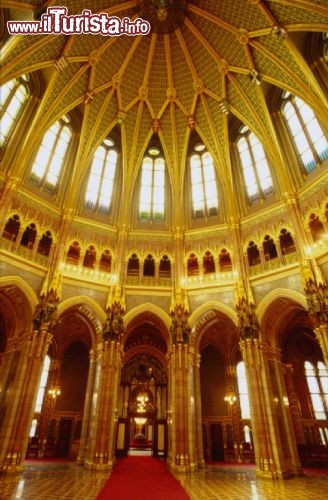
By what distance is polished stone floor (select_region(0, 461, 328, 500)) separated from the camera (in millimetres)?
10742

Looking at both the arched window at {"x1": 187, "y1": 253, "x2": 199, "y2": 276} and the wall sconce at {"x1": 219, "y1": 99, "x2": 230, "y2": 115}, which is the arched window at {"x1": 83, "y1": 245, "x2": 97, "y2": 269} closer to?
the arched window at {"x1": 187, "y1": 253, "x2": 199, "y2": 276}

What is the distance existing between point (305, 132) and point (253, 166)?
177 inches

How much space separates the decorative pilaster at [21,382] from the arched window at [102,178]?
30.2ft

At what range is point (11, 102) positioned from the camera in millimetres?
21516

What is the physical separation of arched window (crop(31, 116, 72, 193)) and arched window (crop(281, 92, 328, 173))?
697 inches

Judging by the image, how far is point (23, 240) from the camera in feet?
71.4

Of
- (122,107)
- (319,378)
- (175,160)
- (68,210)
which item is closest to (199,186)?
(175,160)

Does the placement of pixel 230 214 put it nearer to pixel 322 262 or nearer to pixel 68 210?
pixel 322 262

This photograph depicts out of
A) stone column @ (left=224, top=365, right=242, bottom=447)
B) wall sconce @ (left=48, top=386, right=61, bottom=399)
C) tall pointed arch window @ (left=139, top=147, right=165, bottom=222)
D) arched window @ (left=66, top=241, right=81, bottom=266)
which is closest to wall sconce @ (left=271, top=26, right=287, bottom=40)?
tall pointed arch window @ (left=139, top=147, right=165, bottom=222)

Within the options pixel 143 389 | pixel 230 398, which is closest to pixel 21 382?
pixel 230 398

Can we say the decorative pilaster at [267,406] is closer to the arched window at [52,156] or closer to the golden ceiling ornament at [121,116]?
the arched window at [52,156]

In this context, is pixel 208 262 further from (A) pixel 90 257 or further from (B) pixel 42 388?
(B) pixel 42 388

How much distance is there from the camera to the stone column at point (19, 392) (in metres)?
15.3

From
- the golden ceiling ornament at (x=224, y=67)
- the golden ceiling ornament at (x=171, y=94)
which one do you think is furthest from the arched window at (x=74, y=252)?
the golden ceiling ornament at (x=224, y=67)
